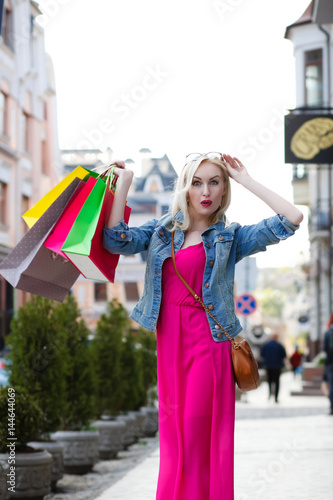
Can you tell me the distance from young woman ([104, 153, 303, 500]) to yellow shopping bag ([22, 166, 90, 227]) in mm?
201

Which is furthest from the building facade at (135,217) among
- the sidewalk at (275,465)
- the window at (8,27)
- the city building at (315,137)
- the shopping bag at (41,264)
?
the shopping bag at (41,264)

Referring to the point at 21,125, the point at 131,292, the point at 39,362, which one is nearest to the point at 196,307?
the point at 39,362

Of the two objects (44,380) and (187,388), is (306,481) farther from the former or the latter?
(187,388)

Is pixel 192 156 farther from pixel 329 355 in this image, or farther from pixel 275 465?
pixel 329 355

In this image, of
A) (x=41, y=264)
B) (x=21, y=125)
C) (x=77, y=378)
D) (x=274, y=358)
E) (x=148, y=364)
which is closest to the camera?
(x=41, y=264)

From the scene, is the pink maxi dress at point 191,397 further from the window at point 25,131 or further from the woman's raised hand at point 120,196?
the window at point 25,131

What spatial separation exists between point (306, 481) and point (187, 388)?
4000 mm

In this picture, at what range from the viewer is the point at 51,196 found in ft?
14.9

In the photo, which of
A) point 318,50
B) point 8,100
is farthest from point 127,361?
point 318,50

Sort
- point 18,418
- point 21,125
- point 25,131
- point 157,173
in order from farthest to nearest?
point 157,173 < point 25,131 < point 21,125 < point 18,418

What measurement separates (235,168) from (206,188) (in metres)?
0.25

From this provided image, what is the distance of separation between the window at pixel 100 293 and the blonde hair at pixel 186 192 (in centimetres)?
5345

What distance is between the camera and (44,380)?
8.29m


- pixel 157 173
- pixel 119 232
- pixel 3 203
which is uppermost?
pixel 157 173
